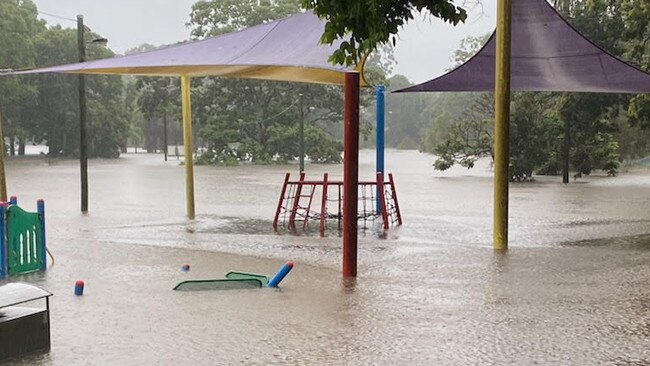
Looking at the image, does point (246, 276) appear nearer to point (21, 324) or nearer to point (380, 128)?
point (21, 324)

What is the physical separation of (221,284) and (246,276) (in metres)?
0.47

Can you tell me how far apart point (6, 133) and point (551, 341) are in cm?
5439

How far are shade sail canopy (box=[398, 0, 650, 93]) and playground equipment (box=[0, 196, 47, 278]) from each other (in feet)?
24.8

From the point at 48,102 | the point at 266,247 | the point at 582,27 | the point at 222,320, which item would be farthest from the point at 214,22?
the point at 222,320

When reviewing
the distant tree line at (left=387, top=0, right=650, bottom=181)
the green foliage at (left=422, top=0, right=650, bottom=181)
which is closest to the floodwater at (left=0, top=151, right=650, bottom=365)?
the distant tree line at (left=387, top=0, right=650, bottom=181)

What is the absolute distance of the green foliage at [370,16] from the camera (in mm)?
6012

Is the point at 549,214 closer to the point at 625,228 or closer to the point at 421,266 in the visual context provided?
the point at 625,228

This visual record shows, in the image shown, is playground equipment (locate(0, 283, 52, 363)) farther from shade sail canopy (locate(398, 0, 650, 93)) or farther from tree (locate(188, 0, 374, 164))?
tree (locate(188, 0, 374, 164))

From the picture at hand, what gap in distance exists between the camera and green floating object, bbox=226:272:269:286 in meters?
8.93

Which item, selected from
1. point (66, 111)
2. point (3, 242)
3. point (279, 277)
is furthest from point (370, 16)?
point (66, 111)

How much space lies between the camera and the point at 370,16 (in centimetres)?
602

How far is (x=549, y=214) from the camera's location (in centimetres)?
1719

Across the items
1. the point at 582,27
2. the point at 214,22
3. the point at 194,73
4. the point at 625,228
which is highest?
the point at 214,22

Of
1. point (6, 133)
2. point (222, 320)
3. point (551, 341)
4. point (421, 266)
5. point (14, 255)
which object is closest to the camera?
point (551, 341)
